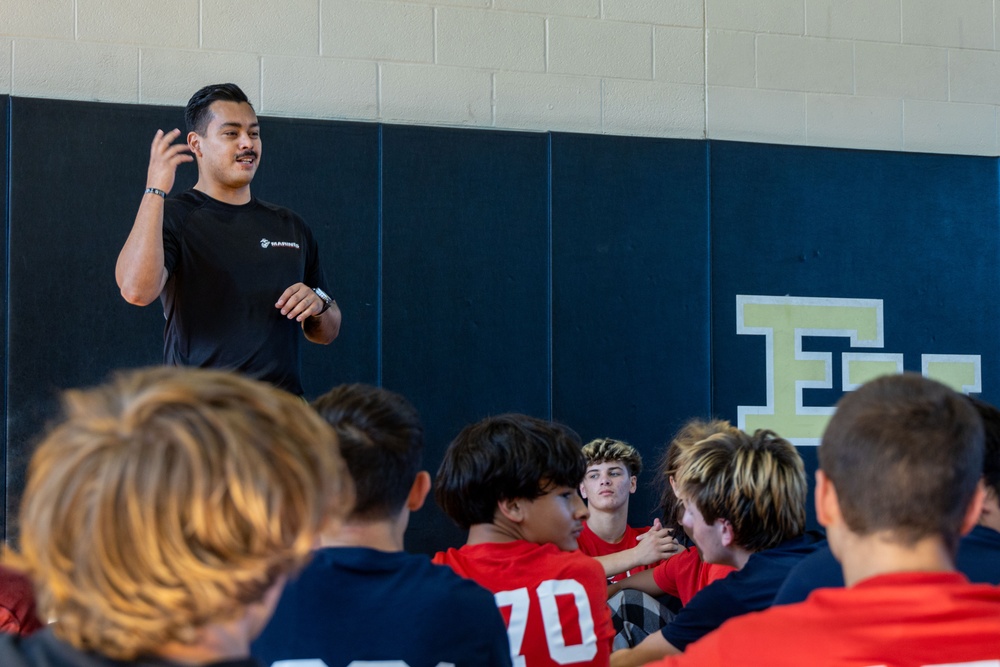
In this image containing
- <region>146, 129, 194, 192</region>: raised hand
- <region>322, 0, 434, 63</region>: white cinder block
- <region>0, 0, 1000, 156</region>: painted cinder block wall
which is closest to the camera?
<region>146, 129, 194, 192</region>: raised hand

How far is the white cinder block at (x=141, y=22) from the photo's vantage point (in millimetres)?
3979

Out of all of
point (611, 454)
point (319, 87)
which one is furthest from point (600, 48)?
point (611, 454)

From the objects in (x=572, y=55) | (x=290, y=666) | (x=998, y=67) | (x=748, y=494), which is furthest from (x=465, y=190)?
(x=290, y=666)

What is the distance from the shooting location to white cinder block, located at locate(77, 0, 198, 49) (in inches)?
157

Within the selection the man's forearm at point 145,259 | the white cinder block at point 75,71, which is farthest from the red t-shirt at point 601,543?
the white cinder block at point 75,71

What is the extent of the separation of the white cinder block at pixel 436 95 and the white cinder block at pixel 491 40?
0.20 ft

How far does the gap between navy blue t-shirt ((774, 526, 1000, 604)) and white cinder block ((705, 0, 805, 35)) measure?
11.5 feet

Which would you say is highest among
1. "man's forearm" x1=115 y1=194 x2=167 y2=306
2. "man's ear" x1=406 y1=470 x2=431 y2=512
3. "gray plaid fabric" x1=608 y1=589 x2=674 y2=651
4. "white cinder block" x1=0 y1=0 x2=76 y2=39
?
"white cinder block" x1=0 y1=0 x2=76 y2=39

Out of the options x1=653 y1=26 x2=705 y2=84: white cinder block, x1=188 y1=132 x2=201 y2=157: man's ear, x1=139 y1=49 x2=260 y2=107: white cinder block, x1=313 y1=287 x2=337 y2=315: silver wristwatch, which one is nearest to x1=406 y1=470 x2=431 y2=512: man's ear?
x1=313 y1=287 x2=337 y2=315: silver wristwatch

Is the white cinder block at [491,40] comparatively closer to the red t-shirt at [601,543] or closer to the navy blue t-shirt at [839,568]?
the red t-shirt at [601,543]

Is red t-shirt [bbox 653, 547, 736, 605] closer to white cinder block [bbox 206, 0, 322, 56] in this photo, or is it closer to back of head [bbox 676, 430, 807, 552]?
back of head [bbox 676, 430, 807, 552]

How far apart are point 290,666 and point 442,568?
0.25 m

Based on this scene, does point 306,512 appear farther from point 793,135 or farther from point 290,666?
point 793,135

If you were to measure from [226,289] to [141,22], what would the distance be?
161 cm
